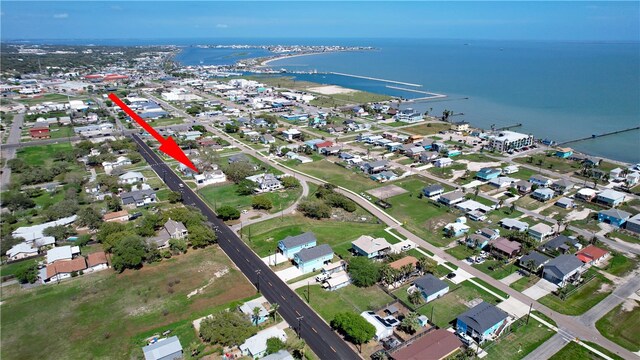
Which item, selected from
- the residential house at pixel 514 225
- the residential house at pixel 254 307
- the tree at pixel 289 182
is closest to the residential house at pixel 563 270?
the residential house at pixel 514 225

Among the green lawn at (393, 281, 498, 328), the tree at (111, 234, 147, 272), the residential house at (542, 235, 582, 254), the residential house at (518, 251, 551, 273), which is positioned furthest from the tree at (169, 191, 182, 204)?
the residential house at (542, 235, 582, 254)

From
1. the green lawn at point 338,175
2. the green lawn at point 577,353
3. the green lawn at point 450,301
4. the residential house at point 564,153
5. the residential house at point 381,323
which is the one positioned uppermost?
the residential house at point 564,153

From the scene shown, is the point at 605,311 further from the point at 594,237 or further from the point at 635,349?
the point at 594,237

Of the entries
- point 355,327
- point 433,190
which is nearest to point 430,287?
point 355,327

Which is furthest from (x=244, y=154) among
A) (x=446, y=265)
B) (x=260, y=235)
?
(x=446, y=265)

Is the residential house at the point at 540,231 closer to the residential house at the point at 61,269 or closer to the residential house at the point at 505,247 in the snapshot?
the residential house at the point at 505,247
